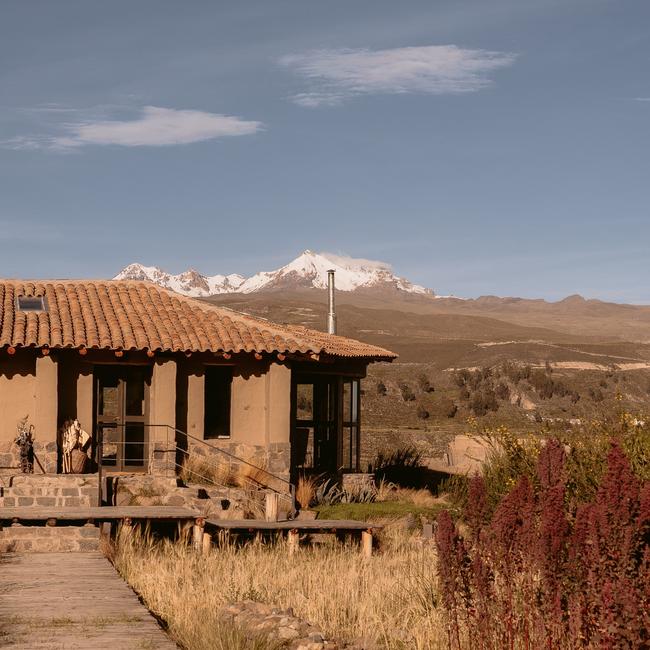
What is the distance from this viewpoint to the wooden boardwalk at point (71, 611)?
8.70 m

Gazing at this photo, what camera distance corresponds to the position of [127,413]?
20.9 metres

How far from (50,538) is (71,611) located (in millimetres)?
6543

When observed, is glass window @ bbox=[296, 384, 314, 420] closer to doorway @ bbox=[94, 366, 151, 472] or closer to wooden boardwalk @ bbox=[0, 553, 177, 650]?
doorway @ bbox=[94, 366, 151, 472]

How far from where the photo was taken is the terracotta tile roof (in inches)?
790

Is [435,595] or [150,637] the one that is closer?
[150,637]

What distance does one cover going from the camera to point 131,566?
532 inches

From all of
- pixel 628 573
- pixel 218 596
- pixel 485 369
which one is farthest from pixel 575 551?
pixel 485 369

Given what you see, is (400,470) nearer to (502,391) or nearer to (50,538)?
(50,538)

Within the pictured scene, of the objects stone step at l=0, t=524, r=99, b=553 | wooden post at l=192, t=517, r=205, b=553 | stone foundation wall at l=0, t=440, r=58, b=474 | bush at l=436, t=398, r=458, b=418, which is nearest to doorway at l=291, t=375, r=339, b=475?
stone foundation wall at l=0, t=440, r=58, b=474

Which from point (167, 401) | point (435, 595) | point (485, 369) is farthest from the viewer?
point (485, 369)

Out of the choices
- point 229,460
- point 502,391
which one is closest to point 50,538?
point 229,460

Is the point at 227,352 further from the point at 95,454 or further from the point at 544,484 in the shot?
the point at 544,484

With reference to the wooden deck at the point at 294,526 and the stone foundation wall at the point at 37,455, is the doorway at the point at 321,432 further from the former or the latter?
the wooden deck at the point at 294,526

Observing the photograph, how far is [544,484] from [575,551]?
87cm
